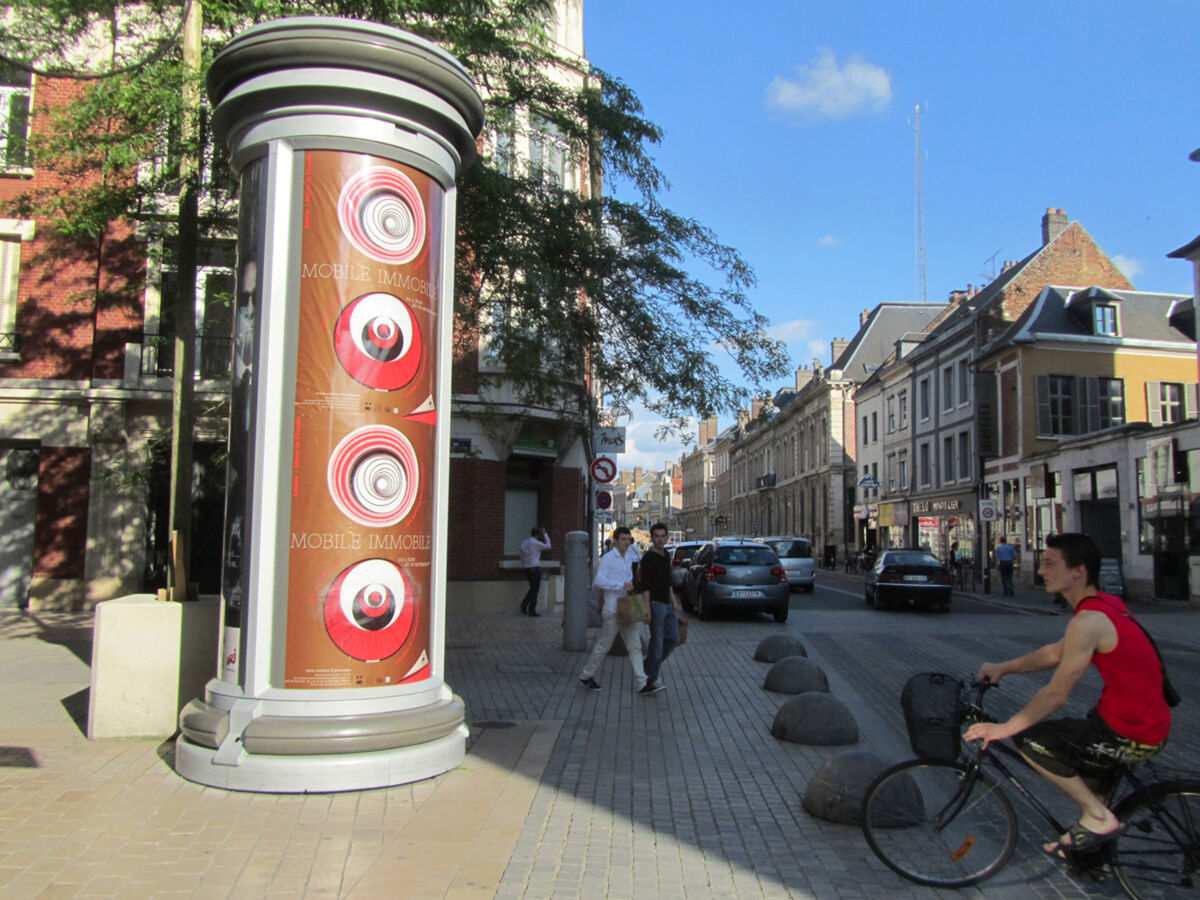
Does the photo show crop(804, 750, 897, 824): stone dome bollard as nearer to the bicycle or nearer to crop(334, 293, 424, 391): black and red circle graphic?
the bicycle

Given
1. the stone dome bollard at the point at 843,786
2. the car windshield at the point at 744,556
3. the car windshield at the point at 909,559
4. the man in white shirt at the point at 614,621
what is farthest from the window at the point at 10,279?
the car windshield at the point at 909,559

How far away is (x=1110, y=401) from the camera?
36969mm

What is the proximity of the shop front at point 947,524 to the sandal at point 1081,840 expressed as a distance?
1498 inches

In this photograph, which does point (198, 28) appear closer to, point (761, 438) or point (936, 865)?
point (936, 865)

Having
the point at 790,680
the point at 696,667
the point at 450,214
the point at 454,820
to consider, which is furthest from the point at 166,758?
the point at 696,667

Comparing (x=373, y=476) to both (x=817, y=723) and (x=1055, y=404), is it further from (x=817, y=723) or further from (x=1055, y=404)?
(x=1055, y=404)

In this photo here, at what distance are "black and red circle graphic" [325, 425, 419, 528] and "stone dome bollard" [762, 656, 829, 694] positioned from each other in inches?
201

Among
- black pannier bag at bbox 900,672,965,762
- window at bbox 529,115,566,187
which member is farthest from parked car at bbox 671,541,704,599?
black pannier bag at bbox 900,672,965,762

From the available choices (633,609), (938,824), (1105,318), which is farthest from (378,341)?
(1105,318)

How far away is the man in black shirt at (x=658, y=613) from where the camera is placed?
10059 millimetres

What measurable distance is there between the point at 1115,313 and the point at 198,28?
36015mm

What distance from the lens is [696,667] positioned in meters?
12.4

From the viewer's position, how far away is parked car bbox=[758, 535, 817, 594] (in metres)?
28.6

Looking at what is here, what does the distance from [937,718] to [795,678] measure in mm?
5732
